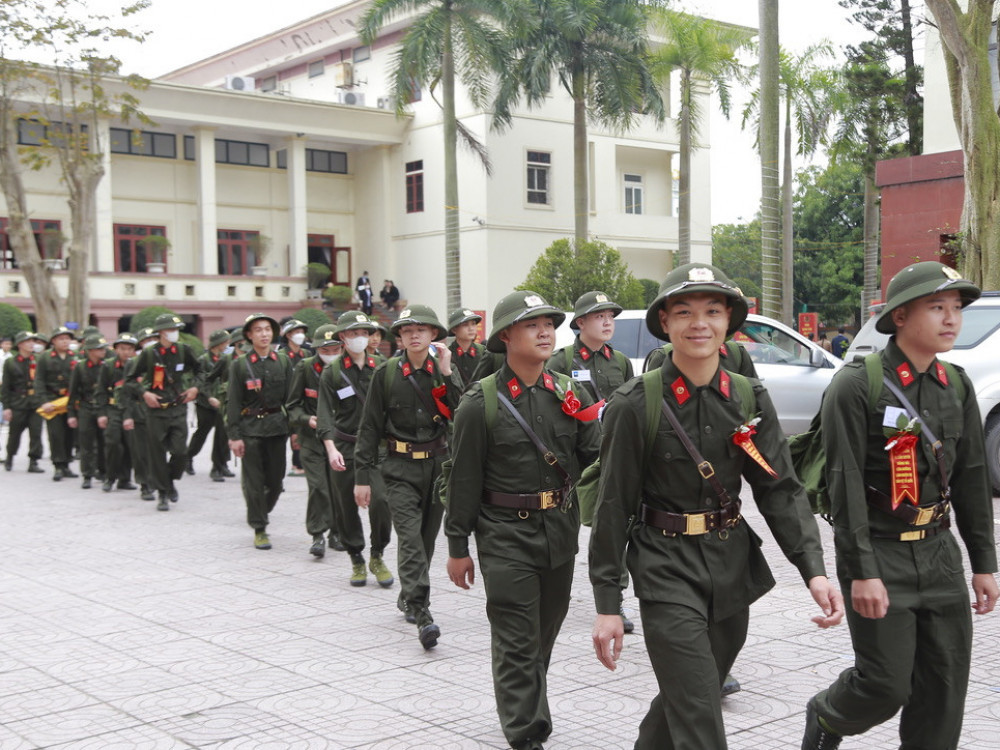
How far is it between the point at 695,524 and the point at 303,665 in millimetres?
3532

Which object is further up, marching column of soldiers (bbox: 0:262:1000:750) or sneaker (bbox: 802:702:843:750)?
marching column of soldiers (bbox: 0:262:1000:750)

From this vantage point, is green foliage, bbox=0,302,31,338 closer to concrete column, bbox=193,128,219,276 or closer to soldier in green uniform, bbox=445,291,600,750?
concrete column, bbox=193,128,219,276

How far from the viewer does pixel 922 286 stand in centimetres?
414

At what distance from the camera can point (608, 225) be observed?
46094 millimetres

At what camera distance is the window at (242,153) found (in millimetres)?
44281

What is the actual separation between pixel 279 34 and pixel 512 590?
160 feet

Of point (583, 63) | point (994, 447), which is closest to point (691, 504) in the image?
point (994, 447)

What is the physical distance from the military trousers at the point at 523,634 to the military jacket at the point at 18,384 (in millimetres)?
15362

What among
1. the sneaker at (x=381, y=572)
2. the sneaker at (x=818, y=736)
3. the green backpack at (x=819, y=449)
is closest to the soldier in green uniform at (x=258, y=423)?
the sneaker at (x=381, y=572)

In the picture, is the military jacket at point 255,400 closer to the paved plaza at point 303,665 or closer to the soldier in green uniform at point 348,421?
the paved plaza at point 303,665

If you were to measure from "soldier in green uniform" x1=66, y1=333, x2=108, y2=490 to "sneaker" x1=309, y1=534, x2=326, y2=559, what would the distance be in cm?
734

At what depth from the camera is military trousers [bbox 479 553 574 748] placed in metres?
4.94

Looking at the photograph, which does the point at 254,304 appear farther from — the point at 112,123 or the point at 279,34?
the point at 279,34

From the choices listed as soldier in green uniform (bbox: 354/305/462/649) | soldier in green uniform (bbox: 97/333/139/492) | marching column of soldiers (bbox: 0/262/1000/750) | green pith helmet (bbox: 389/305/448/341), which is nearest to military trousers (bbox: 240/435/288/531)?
soldier in green uniform (bbox: 354/305/462/649)
